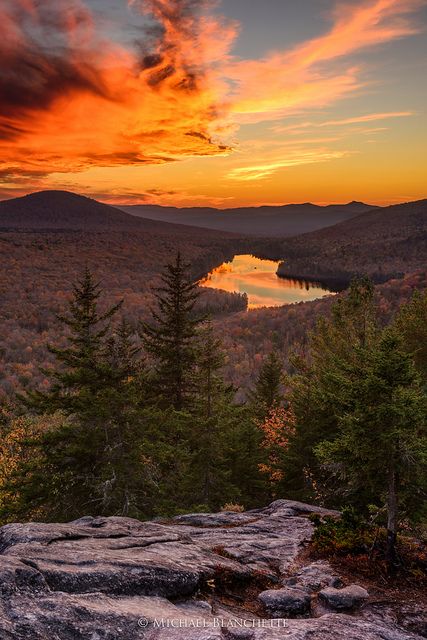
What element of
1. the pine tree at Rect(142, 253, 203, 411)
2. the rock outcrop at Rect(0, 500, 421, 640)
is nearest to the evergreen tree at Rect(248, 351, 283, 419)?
the pine tree at Rect(142, 253, 203, 411)

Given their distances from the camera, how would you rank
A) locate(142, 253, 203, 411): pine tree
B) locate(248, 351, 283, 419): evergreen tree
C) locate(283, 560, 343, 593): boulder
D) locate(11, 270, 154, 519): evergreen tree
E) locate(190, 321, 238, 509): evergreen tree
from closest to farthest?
locate(283, 560, 343, 593): boulder
locate(11, 270, 154, 519): evergreen tree
locate(190, 321, 238, 509): evergreen tree
locate(142, 253, 203, 411): pine tree
locate(248, 351, 283, 419): evergreen tree

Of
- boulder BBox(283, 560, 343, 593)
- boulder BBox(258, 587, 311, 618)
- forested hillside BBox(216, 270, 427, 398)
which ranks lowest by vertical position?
forested hillside BBox(216, 270, 427, 398)

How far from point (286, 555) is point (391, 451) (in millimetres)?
3754

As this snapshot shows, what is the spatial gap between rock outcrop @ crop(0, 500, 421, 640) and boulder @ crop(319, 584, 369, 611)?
0.06 metres

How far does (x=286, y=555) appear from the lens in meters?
10.6

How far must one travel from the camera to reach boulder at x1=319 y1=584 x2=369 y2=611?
8.04m

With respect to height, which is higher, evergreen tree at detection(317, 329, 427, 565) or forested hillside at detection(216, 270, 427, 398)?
evergreen tree at detection(317, 329, 427, 565)

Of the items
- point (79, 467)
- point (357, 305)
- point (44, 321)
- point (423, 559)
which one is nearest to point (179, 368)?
point (79, 467)

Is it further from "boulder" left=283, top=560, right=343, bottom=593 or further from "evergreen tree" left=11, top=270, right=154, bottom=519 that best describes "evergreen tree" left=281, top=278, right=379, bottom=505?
"evergreen tree" left=11, top=270, right=154, bottom=519

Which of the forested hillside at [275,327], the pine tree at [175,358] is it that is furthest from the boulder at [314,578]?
the forested hillside at [275,327]

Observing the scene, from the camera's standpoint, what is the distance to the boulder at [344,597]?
26.4 feet

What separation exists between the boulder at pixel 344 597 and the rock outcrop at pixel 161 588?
6 cm

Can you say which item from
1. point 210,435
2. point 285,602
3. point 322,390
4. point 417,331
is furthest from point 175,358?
point 417,331

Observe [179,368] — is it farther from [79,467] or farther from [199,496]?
[79,467]
